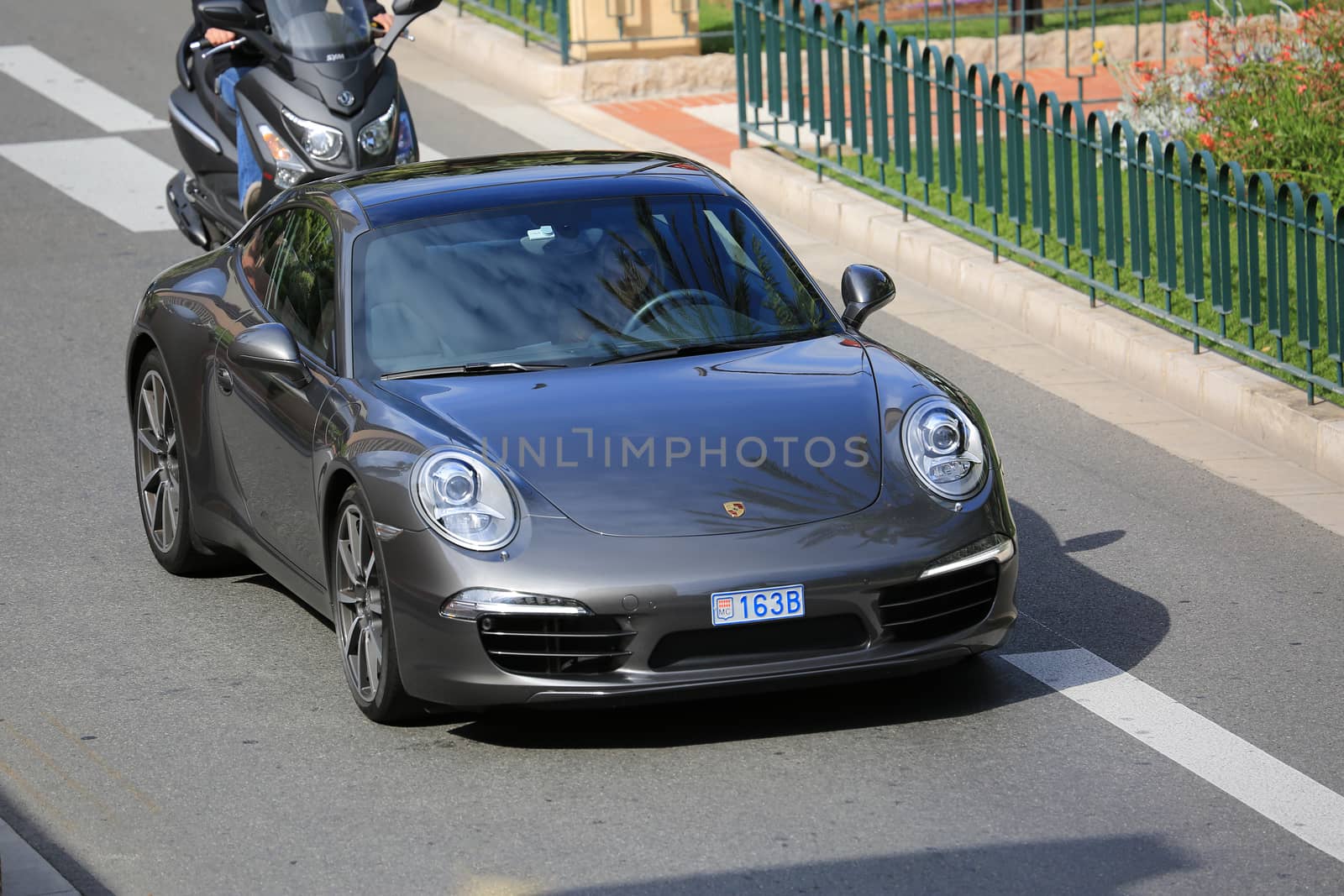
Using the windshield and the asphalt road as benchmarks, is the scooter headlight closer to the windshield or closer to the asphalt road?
the asphalt road

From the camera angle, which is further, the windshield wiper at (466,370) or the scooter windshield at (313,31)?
the scooter windshield at (313,31)

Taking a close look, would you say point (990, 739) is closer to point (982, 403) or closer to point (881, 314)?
point (982, 403)

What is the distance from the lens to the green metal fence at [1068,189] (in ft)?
31.2

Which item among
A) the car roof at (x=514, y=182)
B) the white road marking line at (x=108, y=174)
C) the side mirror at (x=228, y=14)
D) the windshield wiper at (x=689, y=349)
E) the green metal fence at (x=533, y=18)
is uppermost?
the side mirror at (x=228, y=14)

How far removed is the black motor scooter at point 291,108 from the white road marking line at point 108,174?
1.29 metres

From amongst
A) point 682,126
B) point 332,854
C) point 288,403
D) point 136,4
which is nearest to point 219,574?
point 288,403

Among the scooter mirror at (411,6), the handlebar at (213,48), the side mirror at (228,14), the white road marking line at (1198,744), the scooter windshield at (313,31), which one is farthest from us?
the handlebar at (213,48)

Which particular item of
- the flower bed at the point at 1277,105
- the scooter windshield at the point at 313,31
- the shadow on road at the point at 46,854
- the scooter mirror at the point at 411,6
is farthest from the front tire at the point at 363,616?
the flower bed at the point at 1277,105

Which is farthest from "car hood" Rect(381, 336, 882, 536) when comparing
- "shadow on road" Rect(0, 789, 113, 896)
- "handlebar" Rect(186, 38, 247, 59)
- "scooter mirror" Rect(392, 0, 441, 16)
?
"handlebar" Rect(186, 38, 247, 59)

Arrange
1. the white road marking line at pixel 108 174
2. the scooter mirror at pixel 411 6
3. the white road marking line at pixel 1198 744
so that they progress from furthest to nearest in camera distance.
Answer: the white road marking line at pixel 108 174, the scooter mirror at pixel 411 6, the white road marking line at pixel 1198 744

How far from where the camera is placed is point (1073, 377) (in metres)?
10.6

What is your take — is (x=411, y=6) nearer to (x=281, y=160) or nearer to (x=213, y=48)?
(x=281, y=160)

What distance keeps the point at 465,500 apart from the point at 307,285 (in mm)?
1543

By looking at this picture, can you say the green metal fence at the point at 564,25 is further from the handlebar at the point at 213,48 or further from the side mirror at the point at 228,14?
the side mirror at the point at 228,14
